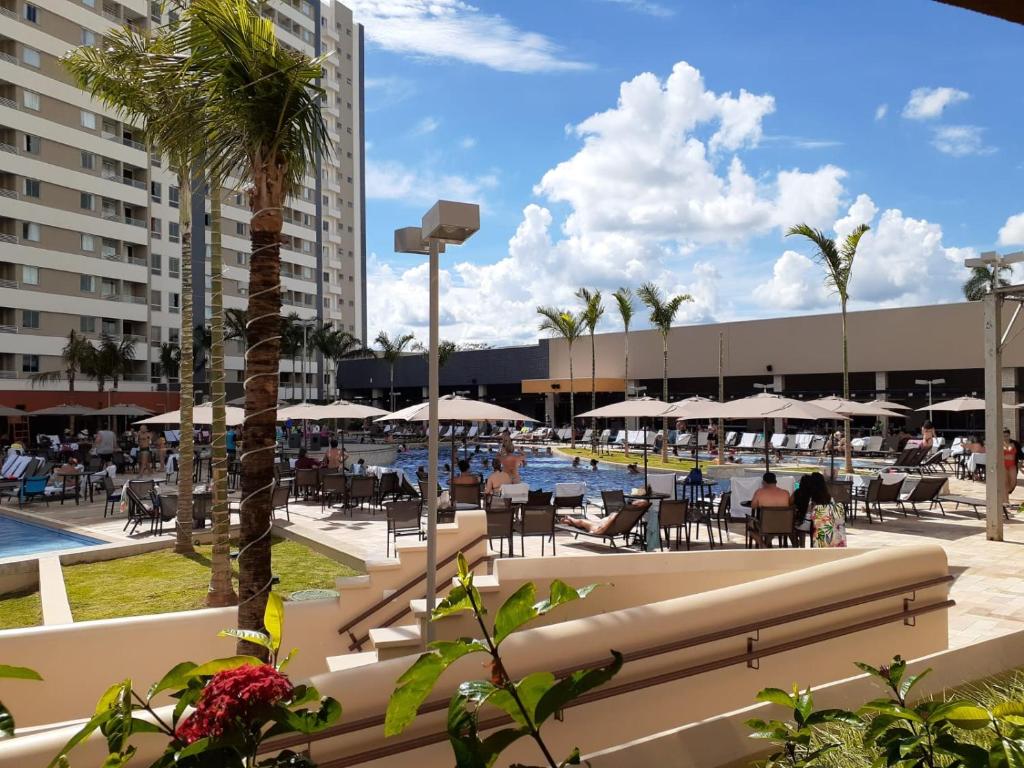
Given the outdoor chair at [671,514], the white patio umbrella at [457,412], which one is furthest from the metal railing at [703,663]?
the white patio umbrella at [457,412]

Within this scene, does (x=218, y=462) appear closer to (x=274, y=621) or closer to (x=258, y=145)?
(x=258, y=145)

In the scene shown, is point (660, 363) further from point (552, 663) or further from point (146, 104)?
point (552, 663)

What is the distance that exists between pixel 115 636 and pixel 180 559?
19.5 feet

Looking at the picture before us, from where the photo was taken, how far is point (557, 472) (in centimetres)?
2709

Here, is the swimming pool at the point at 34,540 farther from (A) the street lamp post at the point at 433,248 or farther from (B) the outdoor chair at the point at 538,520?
(A) the street lamp post at the point at 433,248

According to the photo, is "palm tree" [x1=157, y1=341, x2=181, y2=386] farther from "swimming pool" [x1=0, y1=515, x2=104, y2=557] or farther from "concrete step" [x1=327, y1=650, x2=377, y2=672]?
"concrete step" [x1=327, y1=650, x2=377, y2=672]

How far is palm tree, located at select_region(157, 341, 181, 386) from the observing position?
165 ft

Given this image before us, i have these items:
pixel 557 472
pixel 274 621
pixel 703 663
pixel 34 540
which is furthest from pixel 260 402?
pixel 557 472

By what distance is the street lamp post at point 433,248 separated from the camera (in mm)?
5734

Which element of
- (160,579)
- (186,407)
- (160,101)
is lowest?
(160,579)

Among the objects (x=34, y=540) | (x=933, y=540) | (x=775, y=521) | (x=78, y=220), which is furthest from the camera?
(x=78, y=220)

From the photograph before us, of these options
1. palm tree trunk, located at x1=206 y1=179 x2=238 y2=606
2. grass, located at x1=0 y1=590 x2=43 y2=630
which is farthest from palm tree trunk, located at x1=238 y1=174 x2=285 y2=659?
grass, located at x1=0 y1=590 x2=43 y2=630

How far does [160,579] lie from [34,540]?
6844 millimetres

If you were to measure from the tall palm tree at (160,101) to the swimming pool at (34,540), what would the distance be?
3758 mm
